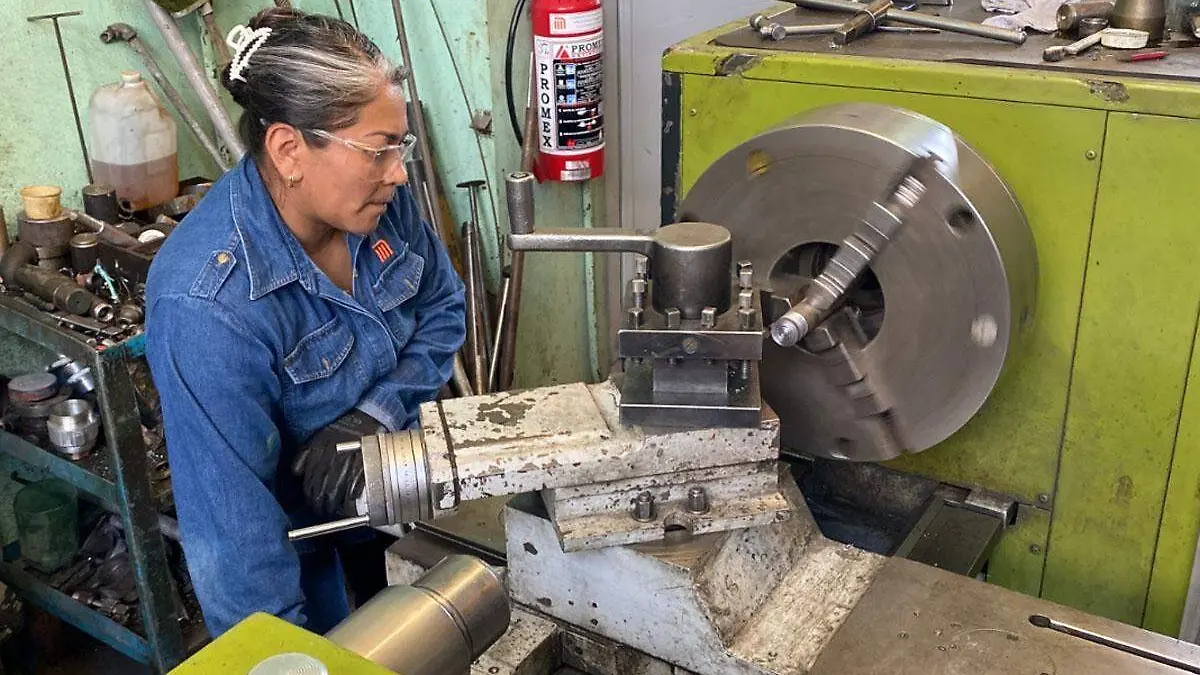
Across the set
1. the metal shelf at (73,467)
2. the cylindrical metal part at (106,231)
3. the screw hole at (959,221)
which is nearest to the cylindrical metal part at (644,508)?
the screw hole at (959,221)

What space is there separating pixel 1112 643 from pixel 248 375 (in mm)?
949

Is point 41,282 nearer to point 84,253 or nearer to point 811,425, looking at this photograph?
point 84,253

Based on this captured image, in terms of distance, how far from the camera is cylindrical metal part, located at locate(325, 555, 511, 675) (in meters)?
0.68

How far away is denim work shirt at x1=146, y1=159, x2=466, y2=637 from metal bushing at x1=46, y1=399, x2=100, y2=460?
0.53m

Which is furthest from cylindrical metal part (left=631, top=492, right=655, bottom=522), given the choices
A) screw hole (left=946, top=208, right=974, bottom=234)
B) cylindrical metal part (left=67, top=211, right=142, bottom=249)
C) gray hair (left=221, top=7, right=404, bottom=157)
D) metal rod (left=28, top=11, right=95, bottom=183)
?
metal rod (left=28, top=11, right=95, bottom=183)

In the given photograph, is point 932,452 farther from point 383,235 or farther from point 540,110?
point 540,110

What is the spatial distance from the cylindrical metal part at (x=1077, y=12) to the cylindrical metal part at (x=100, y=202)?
5.28 ft

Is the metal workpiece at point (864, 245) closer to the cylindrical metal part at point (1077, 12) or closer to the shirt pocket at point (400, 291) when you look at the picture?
the cylindrical metal part at point (1077, 12)

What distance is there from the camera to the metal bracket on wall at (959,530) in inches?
43.9

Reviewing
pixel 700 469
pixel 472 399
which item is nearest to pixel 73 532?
pixel 472 399

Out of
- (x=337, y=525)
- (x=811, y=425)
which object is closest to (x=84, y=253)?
(x=337, y=525)

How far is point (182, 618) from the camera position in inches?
77.4

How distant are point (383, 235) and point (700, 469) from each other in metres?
0.78

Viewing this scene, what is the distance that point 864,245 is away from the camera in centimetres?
103
